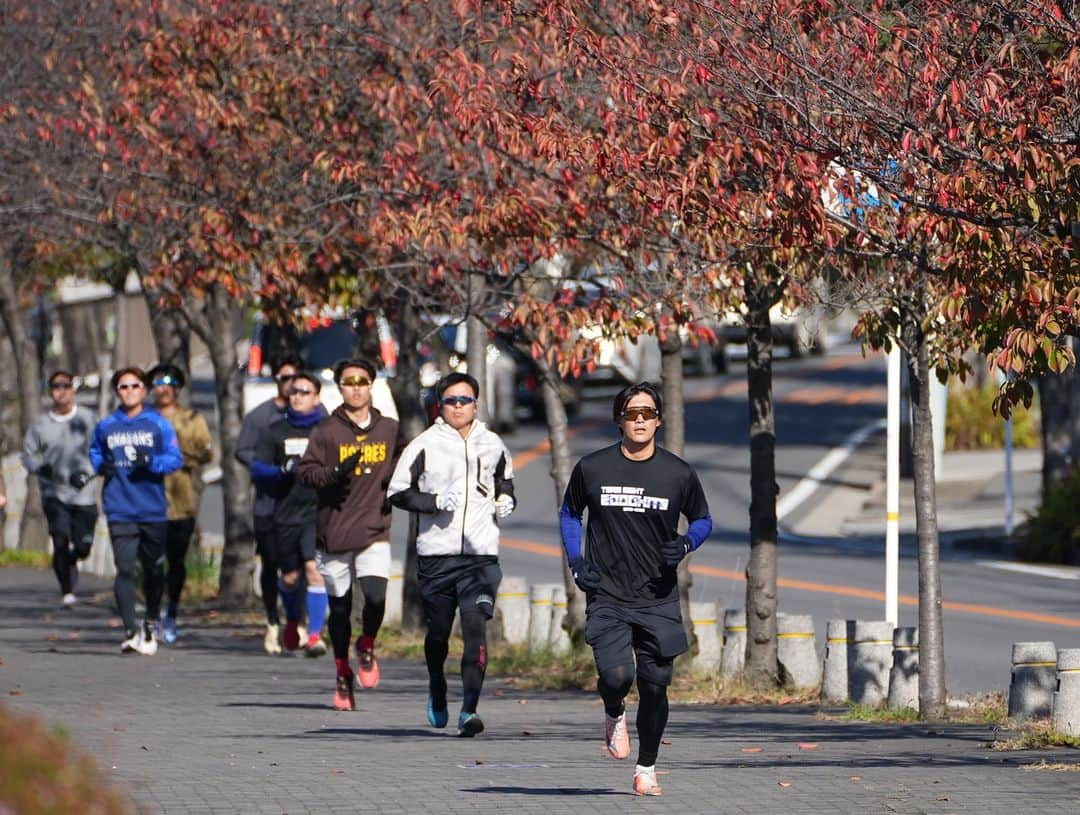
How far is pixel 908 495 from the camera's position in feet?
94.4

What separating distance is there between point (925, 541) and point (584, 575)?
2977 millimetres

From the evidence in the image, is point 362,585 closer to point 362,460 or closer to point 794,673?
point 362,460

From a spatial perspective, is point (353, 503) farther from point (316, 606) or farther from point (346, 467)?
point (316, 606)

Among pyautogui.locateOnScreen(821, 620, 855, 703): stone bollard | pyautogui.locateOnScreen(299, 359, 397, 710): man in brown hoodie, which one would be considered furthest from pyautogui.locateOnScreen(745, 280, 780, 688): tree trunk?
pyautogui.locateOnScreen(299, 359, 397, 710): man in brown hoodie

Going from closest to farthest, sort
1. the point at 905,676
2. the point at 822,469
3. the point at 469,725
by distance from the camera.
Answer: the point at 469,725
the point at 905,676
the point at 822,469

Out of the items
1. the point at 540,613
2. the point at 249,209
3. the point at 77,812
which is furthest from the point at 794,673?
the point at 77,812

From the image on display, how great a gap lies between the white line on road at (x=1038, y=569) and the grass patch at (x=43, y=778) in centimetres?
1828

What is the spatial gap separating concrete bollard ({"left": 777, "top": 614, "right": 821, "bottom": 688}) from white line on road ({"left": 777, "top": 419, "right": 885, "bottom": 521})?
42.3 feet

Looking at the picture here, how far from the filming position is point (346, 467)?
11852mm

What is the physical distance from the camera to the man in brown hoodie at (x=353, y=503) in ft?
38.9

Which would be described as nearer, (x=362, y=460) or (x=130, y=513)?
(x=362, y=460)

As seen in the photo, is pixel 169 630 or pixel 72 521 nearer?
pixel 169 630


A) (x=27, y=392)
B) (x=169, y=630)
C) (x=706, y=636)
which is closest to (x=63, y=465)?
(x=169, y=630)

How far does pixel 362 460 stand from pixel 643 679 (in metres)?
3.51
